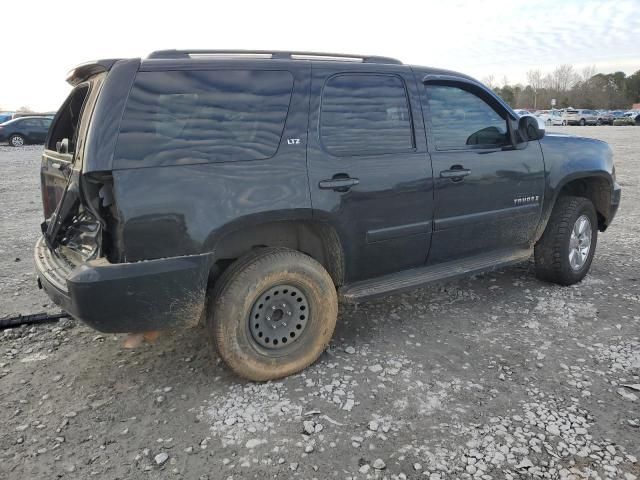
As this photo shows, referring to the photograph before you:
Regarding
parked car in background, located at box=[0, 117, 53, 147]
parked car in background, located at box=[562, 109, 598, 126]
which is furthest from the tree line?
parked car in background, located at box=[0, 117, 53, 147]

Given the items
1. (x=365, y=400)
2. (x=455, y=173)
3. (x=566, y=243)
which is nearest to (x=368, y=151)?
(x=455, y=173)

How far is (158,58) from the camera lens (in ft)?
9.37

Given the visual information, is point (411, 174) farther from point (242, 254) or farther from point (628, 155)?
point (628, 155)

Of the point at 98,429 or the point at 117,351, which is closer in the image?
the point at 98,429

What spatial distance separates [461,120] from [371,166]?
3.41 ft

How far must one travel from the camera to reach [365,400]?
115 inches

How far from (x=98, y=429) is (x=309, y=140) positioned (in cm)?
202

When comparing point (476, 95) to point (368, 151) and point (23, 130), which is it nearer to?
point (368, 151)

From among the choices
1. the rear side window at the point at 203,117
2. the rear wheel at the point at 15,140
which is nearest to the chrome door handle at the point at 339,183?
the rear side window at the point at 203,117

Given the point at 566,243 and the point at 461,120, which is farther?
the point at 566,243

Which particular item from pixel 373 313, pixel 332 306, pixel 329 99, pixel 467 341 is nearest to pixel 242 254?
pixel 332 306

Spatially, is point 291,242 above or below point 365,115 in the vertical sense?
below

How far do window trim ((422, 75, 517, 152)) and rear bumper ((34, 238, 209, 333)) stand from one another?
193 centimetres

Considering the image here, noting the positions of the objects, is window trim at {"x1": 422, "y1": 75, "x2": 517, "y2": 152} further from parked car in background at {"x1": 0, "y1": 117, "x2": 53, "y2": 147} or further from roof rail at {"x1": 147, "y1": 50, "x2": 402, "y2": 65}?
parked car in background at {"x1": 0, "y1": 117, "x2": 53, "y2": 147}
